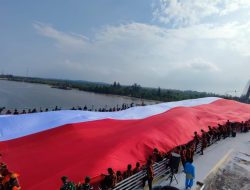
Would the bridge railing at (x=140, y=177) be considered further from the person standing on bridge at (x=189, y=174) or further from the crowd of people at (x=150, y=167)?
the person standing on bridge at (x=189, y=174)

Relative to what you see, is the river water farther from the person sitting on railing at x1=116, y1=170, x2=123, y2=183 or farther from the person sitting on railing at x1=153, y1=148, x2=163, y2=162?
the person sitting on railing at x1=116, y1=170, x2=123, y2=183

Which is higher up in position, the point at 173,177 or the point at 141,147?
the point at 141,147

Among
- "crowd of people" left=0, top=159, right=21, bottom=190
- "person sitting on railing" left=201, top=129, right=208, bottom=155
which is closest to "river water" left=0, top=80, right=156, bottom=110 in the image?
"person sitting on railing" left=201, top=129, right=208, bottom=155

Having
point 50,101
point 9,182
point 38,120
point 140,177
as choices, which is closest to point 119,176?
point 140,177

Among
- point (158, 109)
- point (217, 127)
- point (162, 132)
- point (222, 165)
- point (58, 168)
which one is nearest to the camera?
point (58, 168)

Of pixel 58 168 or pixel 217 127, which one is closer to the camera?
pixel 58 168

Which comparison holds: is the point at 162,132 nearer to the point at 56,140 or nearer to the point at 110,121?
the point at 110,121

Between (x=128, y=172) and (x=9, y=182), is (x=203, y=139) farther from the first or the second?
(x=9, y=182)

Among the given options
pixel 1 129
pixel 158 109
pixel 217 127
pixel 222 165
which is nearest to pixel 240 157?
pixel 222 165
